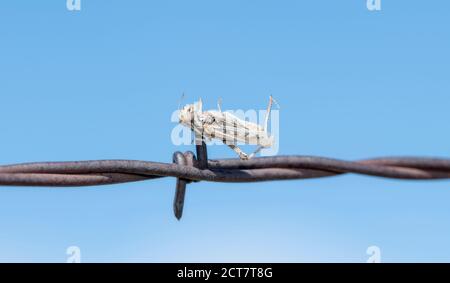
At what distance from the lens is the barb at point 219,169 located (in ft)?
8.18

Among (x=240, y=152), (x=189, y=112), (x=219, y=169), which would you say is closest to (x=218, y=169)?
(x=219, y=169)

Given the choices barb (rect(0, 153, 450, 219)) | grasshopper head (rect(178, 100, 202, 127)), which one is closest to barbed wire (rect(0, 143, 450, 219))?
barb (rect(0, 153, 450, 219))

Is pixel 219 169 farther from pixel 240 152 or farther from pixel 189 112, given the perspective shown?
pixel 189 112

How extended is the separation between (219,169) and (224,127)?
8.4 inches

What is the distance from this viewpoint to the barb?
8.18 ft

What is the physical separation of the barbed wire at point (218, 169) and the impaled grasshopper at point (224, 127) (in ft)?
0.27

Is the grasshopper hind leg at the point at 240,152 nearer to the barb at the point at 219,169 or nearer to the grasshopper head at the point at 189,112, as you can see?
the barb at the point at 219,169

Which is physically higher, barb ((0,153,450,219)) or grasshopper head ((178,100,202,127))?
grasshopper head ((178,100,202,127))

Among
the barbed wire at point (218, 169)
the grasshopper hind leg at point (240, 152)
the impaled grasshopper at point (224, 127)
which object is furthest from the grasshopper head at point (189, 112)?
the grasshopper hind leg at point (240, 152)

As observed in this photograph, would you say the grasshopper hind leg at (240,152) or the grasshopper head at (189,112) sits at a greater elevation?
the grasshopper head at (189,112)

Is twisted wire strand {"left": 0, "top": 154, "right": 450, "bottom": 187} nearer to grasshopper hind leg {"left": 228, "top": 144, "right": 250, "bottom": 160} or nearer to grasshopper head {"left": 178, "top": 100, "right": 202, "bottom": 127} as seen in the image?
grasshopper hind leg {"left": 228, "top": 144, "right": 250, "bottom": 160}

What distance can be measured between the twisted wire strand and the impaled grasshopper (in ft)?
0.41
